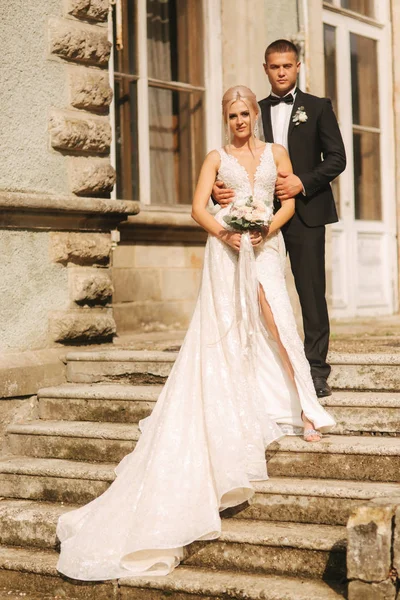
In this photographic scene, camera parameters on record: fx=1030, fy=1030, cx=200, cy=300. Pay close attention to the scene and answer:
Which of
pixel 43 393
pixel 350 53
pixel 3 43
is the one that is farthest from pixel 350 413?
pixel 350 53

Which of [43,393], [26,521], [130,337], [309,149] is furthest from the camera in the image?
[130,337]

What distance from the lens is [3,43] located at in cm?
643

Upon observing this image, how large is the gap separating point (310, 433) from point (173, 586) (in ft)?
3.63

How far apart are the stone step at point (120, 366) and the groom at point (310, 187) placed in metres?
1.03

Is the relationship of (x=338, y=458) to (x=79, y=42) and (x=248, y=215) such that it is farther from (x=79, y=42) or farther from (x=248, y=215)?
(x=79, y=42)

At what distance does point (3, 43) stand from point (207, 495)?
128 inches

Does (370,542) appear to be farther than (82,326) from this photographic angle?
No

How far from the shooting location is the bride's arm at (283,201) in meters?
5.46

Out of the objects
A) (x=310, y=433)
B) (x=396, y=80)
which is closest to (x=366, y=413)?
(x=310, y=433)

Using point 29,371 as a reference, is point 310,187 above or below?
above

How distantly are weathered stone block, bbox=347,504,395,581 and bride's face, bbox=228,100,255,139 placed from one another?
6.96 ft

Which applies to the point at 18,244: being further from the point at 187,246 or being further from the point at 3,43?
the point at 187,246

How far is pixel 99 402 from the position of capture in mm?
6133

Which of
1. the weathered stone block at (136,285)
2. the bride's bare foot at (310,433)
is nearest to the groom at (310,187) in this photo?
the bride's bare foot at (310,433)
